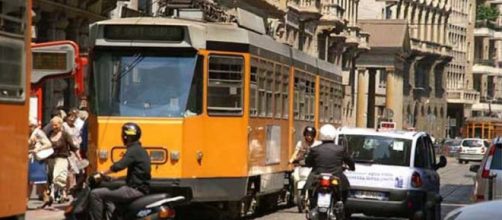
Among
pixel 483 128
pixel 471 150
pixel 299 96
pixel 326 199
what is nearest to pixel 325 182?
pixel 326 199

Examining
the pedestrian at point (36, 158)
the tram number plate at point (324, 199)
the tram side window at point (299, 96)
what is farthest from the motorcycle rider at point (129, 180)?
the tram side window at point (299, 96)

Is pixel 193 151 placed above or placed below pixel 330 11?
below

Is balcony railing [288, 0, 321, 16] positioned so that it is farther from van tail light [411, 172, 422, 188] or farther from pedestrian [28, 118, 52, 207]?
van tail light [411, 172, 422, 188]

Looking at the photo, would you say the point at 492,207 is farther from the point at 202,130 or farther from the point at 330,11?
the point at 330,11

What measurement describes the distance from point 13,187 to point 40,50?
155 centimetres

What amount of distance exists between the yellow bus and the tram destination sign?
9687mm

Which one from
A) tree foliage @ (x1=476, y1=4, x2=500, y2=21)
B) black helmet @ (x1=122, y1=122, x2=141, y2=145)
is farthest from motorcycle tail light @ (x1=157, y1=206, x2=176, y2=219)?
tree foliage @ (x1=476, y1=4, x2=500, y2=21)

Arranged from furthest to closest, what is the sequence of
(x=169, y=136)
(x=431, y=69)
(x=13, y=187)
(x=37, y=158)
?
(x=431, y=69) → (x=37, y=158) → (x=169, y=136) → (x=13, y=187)

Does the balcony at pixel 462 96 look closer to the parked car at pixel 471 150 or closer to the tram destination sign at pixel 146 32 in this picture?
the parked car at pixel 471 150

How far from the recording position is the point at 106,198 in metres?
15.0

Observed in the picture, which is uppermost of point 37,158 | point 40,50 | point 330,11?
point 330,11

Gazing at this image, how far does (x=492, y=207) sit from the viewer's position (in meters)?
8.11

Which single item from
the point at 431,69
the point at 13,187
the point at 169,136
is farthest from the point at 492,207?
the point at 431,69

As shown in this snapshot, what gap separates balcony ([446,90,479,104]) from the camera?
405 feet
